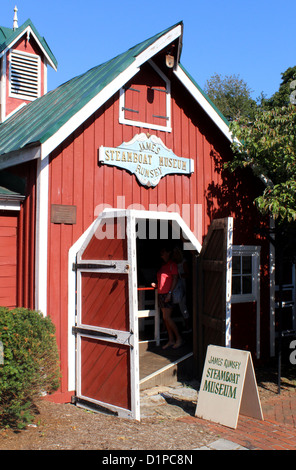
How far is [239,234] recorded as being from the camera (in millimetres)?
9250

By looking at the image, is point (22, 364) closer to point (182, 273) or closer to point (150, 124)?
point (150, 124)

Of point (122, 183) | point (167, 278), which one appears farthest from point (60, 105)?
point (167, 278)

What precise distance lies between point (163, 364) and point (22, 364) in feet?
10.7

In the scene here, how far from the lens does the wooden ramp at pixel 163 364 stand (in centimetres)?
796

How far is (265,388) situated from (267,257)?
8.78 ft

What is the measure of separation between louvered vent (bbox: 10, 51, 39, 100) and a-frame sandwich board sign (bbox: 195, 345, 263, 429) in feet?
25.4

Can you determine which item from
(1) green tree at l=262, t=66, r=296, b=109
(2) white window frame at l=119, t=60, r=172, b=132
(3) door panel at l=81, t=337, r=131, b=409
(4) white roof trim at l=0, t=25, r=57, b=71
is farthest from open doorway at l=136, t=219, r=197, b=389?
(1) green tree at l=262, t=66, r=296, b=109

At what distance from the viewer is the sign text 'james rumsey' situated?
7.57m

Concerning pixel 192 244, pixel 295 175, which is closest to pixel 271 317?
pixel 192 244

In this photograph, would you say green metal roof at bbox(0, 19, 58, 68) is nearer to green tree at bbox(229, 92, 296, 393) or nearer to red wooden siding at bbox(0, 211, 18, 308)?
red wooden siding at bbox(0, 211, 18, 308)

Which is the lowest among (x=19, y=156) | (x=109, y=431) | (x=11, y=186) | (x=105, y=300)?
(x=109, y=431)

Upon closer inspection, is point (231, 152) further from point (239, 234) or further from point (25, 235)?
point (25, 235)

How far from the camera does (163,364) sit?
328 inches

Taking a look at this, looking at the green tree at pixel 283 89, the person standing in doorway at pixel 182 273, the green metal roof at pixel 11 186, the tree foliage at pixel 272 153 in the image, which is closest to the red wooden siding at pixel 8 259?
the green metal roof at pixel 11 186
